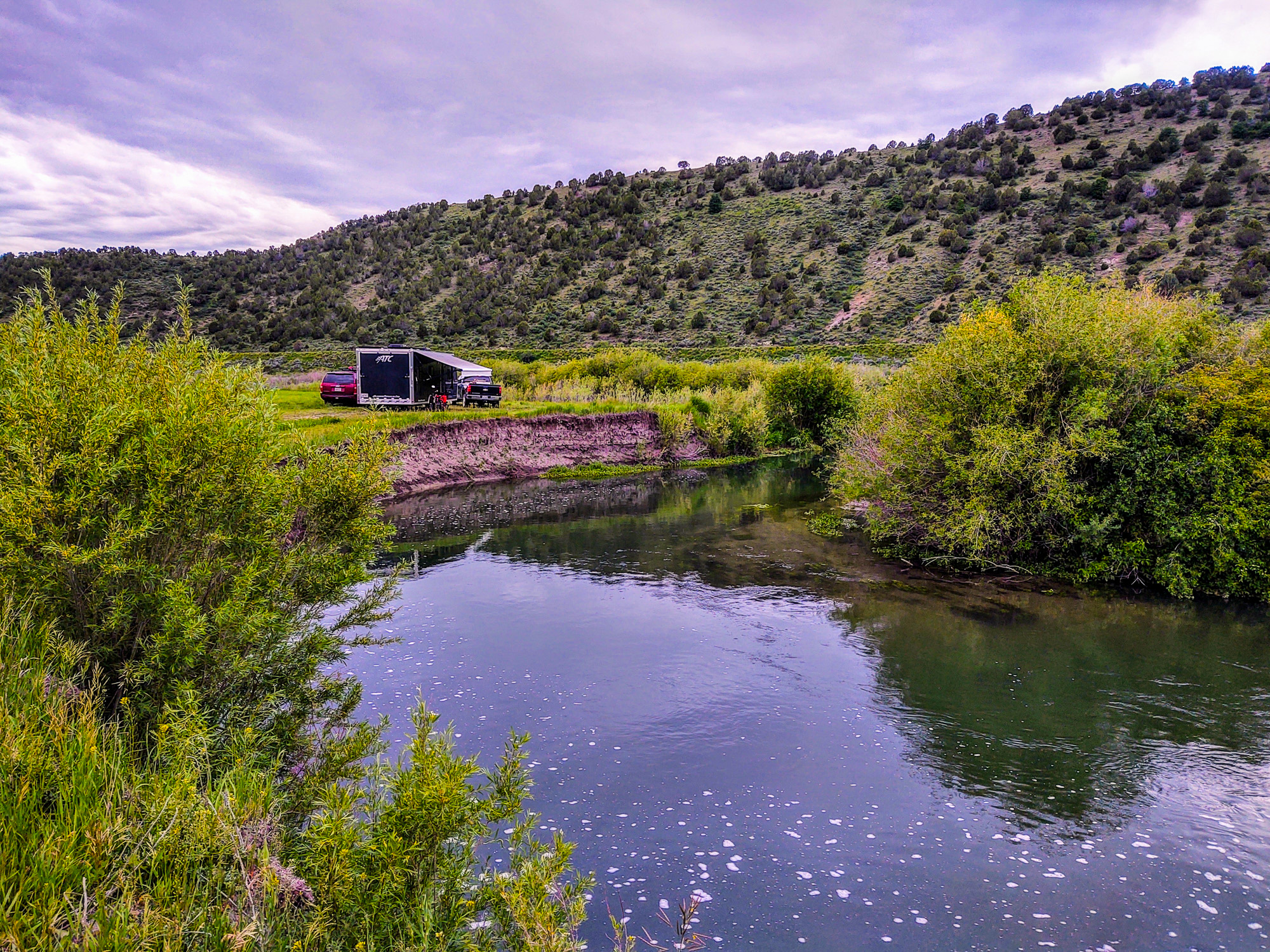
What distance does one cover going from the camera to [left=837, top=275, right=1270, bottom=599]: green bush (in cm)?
1620

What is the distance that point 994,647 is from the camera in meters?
13.6

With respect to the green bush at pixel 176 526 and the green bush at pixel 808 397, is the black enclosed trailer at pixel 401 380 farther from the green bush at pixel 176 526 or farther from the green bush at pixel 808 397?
the green bush at pixel 176 526

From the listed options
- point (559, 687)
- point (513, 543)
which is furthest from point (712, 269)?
point (559, 687)

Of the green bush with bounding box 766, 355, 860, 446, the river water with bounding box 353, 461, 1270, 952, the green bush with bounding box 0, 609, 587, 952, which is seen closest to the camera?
the green bush with bounding box 0, 609, 587, 952

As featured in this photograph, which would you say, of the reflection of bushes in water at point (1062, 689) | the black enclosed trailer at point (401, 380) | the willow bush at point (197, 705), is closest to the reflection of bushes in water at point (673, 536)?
the reflection of bushes in water at point (1062, 689)

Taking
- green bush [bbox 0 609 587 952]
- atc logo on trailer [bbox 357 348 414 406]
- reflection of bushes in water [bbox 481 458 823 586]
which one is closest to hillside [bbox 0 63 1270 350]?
atc logo on trailer [bbox 357 348 414 406]

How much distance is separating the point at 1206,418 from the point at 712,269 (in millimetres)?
61730

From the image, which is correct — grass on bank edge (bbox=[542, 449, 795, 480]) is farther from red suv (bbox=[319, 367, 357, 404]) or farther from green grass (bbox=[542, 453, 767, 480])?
red suv (bbox=[319, 367, 357, 404])

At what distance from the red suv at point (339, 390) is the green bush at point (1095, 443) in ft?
87.8

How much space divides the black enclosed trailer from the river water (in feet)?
63.5

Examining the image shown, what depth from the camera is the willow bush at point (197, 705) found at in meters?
4.19

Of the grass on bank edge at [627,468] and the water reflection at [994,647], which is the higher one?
the grass on bank edge at [627,468]

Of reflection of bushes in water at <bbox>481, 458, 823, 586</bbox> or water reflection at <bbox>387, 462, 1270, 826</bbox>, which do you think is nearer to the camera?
water reflection at <bbox>387, 462, 1270, 826</bbox>

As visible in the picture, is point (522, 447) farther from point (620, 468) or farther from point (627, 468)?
point (627, 468)
